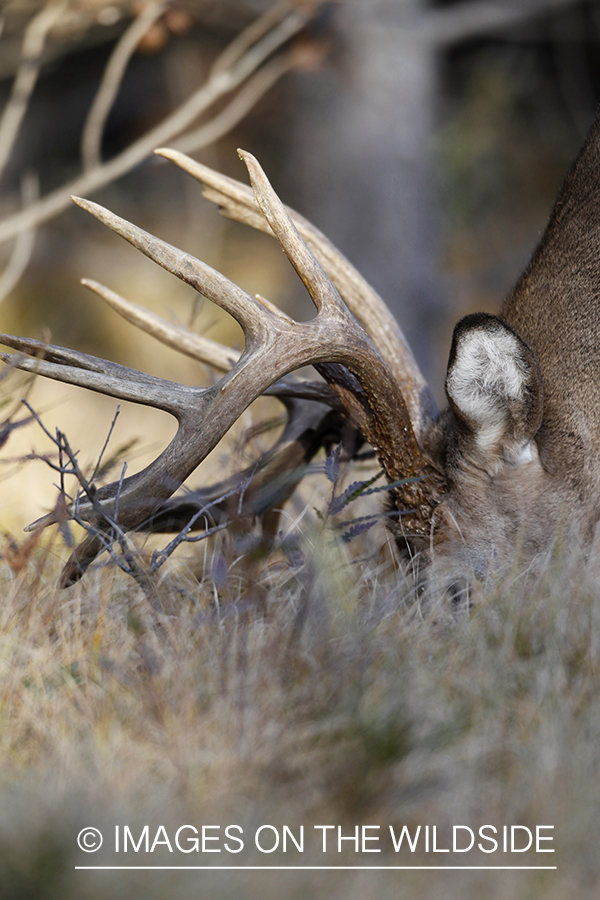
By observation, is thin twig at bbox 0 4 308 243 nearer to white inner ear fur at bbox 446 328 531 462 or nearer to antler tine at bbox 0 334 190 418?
antler tine at bbox 0 334 190 418

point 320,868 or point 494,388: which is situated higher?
point 494,388

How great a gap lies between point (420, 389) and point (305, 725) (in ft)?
4.55

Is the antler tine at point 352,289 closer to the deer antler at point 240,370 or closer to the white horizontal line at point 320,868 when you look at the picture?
the deer antler at point 240,370

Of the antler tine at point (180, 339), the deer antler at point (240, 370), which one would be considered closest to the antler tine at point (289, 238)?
the deer antler at point (240, 370)

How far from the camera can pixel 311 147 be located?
311 inches

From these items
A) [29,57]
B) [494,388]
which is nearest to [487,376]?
[494,388]

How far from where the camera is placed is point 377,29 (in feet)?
23.3

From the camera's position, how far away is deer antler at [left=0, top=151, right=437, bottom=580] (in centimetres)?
232

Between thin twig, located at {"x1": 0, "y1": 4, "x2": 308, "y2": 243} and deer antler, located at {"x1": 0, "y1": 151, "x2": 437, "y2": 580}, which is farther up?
thin twig, located at {"x1": 0, "y1": 4, "x2": 308, "y2": 243}

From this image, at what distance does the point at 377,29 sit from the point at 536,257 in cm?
498

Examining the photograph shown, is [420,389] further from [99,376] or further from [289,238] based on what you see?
[99,376]

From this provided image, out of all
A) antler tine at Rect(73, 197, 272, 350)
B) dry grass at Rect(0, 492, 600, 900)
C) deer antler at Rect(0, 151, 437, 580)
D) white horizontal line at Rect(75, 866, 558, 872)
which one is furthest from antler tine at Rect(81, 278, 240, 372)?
white horizontal line at Rect(75, 866, 558, 872)

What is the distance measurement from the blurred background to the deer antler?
3582mm

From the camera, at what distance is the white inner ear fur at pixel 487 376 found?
7.80ft
